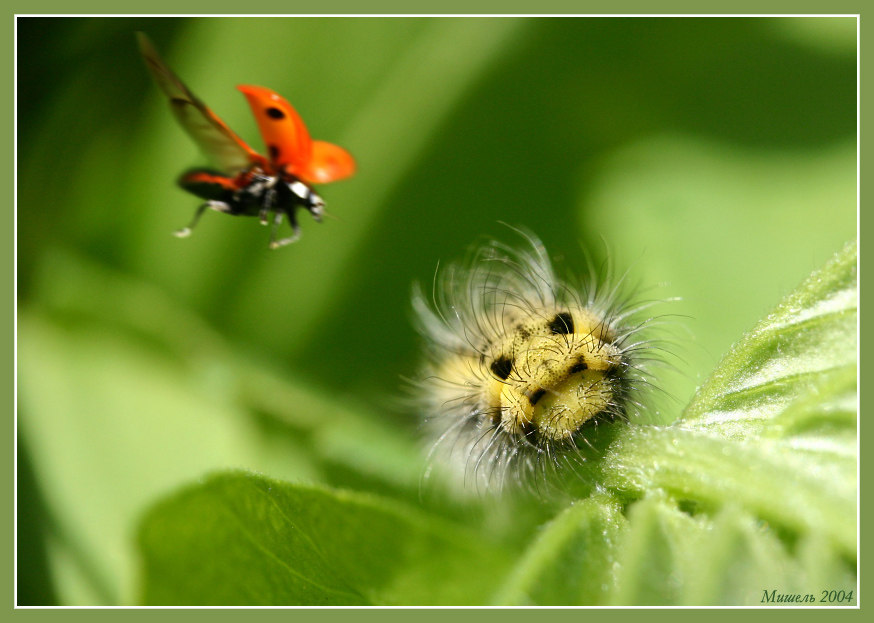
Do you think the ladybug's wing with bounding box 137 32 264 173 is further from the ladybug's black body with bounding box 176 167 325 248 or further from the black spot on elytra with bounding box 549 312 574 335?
Answer: the black spot on elytra with bounding box 549 312 574 335

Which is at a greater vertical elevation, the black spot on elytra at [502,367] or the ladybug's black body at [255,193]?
the ladybug's black body at [255,193]

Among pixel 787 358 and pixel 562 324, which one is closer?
pixel 787 358

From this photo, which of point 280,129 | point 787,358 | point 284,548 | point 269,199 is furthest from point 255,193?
point 787,358

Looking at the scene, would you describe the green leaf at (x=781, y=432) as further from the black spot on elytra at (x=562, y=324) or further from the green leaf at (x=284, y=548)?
the green leaf at (x=284, y=548)

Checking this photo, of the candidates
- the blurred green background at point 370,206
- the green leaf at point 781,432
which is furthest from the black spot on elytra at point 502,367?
the blurred green background at point 370,206

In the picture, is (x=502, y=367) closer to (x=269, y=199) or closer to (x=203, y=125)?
(x=269, y=199)

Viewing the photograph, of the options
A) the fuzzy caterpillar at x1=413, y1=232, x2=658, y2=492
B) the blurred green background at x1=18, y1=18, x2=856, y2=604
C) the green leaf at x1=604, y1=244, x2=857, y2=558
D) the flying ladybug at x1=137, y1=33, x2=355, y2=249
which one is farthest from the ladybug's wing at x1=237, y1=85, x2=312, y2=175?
the blurred green background at x1=18, y1=18, x2=856, y2=604

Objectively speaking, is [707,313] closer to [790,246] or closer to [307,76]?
[790,246]
